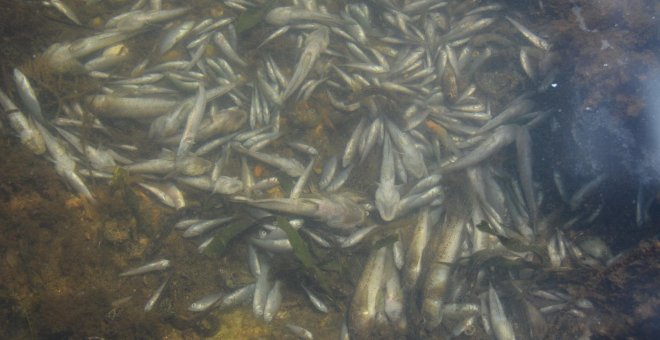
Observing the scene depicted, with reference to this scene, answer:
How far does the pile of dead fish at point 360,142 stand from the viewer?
13.0ft

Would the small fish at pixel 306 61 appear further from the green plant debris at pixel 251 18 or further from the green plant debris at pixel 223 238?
the green plant debris at pixel 223 238

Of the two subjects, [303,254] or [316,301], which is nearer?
[303,254]

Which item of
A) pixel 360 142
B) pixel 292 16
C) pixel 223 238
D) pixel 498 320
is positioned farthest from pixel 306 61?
pixel 498 320

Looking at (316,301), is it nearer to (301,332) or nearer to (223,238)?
(301,332)

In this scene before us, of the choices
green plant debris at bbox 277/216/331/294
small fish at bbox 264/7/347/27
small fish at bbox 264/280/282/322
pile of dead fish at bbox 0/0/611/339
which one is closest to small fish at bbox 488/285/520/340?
pile of dead fish at bbox 0/0/611/339

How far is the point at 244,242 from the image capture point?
13.4 ft

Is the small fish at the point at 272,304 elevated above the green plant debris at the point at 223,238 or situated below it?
below

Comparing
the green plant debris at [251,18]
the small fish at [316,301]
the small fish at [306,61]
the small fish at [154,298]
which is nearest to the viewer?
the small fish at [154,298]

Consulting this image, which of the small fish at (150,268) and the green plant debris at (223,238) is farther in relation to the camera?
the green plant debris at (223,238)

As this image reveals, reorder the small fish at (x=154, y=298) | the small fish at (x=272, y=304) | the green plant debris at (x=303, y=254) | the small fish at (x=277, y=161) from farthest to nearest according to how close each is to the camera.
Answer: the small fish at (x=277, y=161) → the small fish at (x=272, y=304) → the green plant debris at (x=303, y=254) → the small fish at (x=154, y=298)

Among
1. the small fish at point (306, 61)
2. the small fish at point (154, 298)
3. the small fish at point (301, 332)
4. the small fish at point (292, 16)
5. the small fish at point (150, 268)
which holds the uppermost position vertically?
the small fish at point (292, 16)

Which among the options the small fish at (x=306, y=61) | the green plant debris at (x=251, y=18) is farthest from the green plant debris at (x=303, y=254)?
the green plant debris at (x=251, y=18)

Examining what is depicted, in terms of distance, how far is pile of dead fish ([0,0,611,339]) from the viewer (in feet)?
13.0

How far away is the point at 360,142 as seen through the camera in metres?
4.50
